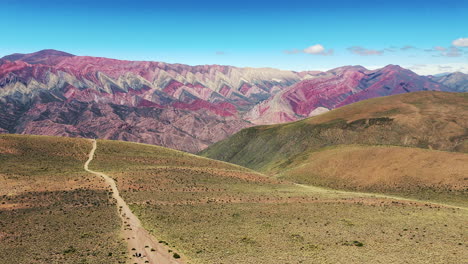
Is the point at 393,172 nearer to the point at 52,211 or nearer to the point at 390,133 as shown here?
the point at 52,211

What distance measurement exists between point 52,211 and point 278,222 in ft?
116

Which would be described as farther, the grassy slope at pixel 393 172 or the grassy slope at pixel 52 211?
the grassy slope at pixel 393 172

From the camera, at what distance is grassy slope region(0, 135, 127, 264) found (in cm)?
4006

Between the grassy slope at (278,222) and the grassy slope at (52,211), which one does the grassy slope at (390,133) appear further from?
the grassy slope at (52,211)

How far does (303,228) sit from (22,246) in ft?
118

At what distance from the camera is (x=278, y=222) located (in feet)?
177

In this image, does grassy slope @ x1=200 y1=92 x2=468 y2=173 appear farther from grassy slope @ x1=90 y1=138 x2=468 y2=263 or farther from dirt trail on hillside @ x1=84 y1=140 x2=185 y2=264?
dirt trail on hillside @ x1=84 y1=140 x2=185 y2=264

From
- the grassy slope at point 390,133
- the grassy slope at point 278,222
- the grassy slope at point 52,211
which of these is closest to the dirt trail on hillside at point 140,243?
the grassy slope at point 52,211

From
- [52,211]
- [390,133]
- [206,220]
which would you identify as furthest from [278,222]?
[390,133]

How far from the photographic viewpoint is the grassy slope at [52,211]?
40062 mm

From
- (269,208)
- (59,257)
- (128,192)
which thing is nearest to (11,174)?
(128,192)

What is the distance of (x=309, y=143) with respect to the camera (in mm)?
187750

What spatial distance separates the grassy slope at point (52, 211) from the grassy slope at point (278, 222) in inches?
242

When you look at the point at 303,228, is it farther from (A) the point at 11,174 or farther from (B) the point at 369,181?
(A) the point at 11,174
